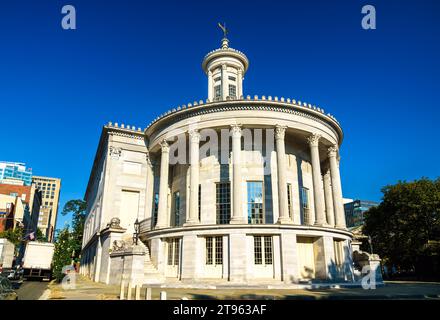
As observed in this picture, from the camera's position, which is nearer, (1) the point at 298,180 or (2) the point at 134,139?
(1) the point at 298,180

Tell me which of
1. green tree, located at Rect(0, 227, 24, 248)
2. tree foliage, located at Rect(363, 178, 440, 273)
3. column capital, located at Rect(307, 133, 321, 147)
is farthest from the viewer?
green tree, located at Rect(0, 227, 24, 248)

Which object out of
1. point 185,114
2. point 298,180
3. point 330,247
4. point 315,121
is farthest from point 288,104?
point 330,247

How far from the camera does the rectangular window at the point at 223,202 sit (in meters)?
29.7

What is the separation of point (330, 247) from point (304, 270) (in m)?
2.84

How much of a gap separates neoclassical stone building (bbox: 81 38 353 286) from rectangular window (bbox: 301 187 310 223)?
4.4 inches

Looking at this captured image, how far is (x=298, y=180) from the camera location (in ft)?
106

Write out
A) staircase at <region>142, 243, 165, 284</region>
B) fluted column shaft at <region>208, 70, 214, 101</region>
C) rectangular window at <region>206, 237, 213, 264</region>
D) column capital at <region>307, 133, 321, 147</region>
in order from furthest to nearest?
1. fluted column shaft at <region>208, 70, 214, 101</region>
2. column capital at <region>307, 133, 321, 147</region>
3. rectangular window at <region>206, 237, 213, 264</region>
4. staircase at <region>142, 243, 165, 284</region>

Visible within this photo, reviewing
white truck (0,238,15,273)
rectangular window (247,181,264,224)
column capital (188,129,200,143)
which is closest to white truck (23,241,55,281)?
white truck (0,238,15,273)

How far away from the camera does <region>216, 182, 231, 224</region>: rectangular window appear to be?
29.7 meters

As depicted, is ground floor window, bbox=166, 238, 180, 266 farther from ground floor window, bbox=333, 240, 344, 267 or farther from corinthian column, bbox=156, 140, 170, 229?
ground floor window, bbox=333, 240, 344, 267

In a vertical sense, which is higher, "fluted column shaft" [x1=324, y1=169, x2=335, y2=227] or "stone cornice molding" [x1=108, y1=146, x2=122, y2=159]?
"stone cornice molding" [x1=108, y1=146, x2=122, y2=159]

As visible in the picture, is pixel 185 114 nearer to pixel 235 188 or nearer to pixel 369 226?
pixel 235 188

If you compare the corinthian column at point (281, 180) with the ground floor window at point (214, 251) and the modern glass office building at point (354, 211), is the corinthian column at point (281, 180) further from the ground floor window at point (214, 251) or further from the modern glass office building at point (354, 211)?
the modern glass office building at point (354, 211)
